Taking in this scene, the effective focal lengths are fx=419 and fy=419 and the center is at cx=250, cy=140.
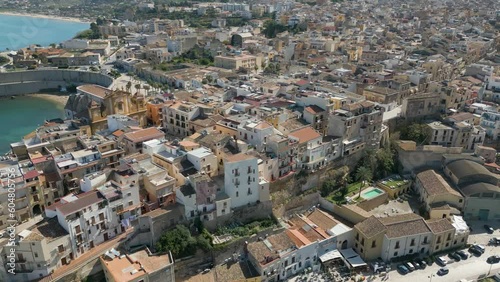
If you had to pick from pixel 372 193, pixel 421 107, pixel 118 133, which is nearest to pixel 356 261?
pixel 372 193

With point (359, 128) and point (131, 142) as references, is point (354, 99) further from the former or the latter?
point (131, 142)

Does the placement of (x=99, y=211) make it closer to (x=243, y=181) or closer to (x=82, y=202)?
(x=82, y=202)

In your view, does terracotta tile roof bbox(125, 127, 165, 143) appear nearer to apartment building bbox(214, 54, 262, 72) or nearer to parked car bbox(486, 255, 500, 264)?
parked car bbox(486, 255, 500, 264)

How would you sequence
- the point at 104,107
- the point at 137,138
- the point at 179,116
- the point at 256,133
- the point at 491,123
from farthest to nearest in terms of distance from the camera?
1. the point at 104,107
2. the point at 491,123
3. the point at 179,116
4. the point at 137,138
5. the point at 256,133

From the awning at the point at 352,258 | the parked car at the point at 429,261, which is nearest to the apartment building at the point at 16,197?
the awning at the point at 352,258

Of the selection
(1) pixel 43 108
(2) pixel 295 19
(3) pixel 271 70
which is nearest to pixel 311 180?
(3) pixel 271 70

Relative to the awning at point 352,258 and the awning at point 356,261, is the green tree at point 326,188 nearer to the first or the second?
the awning at point 352,258
